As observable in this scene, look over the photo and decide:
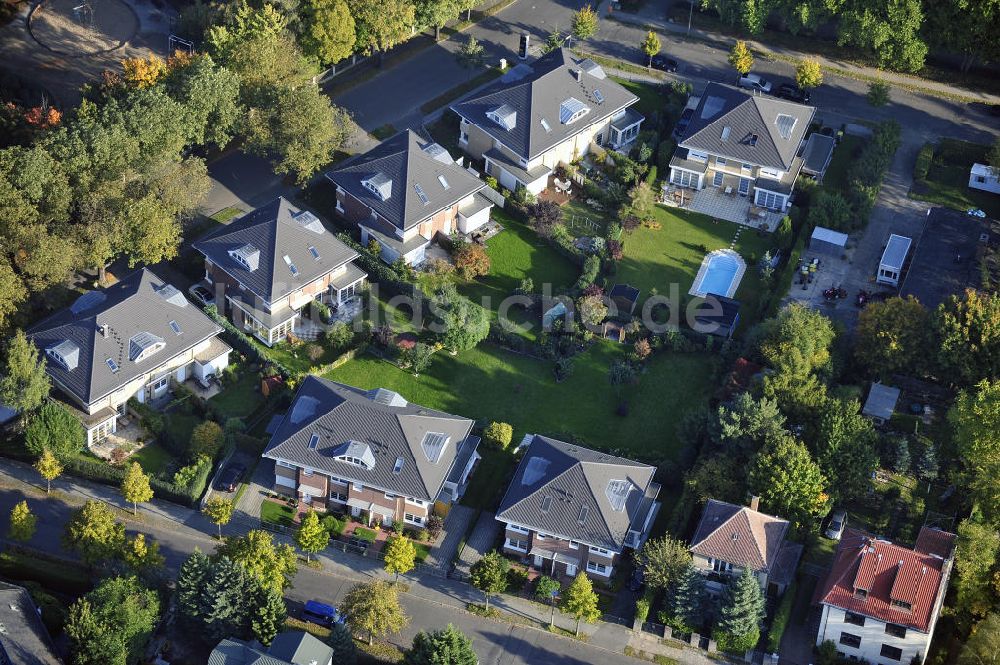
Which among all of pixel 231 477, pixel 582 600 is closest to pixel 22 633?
pixel 231 477

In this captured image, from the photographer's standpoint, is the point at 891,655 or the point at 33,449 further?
the point at 33,449

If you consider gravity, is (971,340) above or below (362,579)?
above

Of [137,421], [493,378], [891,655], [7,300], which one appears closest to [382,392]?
[493,378]

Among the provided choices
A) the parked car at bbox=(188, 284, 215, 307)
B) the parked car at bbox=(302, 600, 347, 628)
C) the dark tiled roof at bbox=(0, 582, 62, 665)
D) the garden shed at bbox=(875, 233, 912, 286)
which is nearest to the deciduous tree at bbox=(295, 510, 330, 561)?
the parked car at bbox=(302, 600, 347, 628)

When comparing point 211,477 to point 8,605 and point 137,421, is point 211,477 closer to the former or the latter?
point 137,421

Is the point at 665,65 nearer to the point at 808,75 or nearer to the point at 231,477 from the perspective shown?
the point at 808,75

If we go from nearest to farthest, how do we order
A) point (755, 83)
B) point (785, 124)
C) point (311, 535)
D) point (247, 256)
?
point (311, 535) → point (247, 256) → point (785, 124) → point (755, 83)

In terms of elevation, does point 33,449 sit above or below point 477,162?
below
